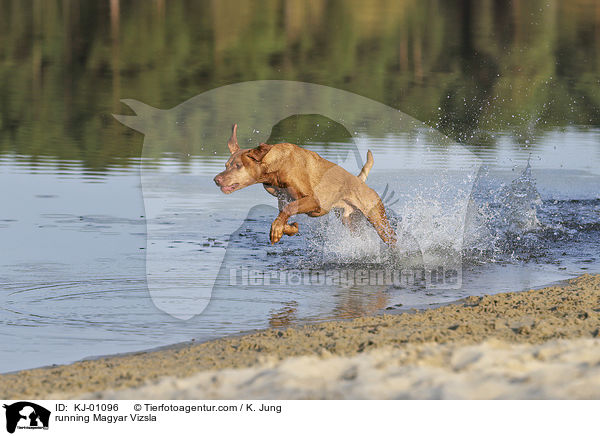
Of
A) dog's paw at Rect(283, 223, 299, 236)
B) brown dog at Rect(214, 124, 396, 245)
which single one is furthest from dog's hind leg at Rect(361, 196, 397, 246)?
dog's paw at Rect(283, 223, 299, 236)

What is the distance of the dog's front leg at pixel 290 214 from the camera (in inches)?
341

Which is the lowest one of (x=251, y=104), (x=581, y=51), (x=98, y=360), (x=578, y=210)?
(x=98, y=360)

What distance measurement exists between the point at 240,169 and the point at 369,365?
374 cm

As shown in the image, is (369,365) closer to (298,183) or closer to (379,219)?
(298,183)

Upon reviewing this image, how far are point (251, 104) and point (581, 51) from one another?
703 inches

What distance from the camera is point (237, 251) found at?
34.7ft

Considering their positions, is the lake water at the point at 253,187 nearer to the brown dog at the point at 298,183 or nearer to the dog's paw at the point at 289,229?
the brown dog at the point at 298,183

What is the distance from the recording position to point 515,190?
44.9 ft

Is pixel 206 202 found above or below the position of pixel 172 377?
above

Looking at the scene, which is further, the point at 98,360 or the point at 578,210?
the point at 578,210

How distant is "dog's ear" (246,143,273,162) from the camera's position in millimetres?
8719

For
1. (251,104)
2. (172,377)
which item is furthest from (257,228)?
(251,104)

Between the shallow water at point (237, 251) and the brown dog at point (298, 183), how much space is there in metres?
0.37
